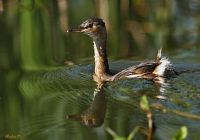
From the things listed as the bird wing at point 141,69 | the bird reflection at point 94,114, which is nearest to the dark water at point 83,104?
the bird reflection at point 94,114

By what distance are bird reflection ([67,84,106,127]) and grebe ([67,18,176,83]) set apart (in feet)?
2.67

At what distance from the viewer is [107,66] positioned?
9.22m

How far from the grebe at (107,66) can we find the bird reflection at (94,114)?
814 millimetres

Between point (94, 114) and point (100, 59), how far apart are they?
2.25 m

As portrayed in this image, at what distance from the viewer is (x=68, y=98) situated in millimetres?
7801

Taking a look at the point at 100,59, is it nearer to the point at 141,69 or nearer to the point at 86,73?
the point at 86,73

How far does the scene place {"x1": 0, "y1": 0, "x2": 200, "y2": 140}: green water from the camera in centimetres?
650

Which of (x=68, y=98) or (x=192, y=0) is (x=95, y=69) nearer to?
(x=68, y=98)

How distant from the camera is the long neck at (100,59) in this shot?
9.05 metres

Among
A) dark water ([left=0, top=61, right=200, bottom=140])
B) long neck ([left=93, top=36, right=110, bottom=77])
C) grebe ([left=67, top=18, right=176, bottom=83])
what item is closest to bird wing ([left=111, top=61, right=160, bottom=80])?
grebe ([left=67, top=18, right=176, bottom=83])

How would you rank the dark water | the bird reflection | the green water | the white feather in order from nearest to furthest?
the dark water, the green water, the bird reflection, the white feather

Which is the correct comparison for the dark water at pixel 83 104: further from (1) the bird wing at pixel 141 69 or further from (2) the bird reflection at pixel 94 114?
(1) the bird wing at pixel 141 69

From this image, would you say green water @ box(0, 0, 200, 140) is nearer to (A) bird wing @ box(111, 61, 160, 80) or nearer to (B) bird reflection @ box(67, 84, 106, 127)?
(B) bird reflection @ box(67, 84, 106, 127)

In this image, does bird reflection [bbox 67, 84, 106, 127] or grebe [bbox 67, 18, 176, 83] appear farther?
grebe [bbox 67, 18, 176, 83]
